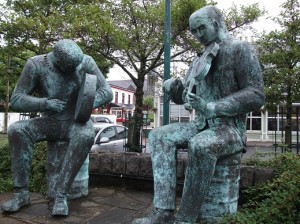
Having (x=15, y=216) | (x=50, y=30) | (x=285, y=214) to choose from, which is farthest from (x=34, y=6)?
(x=285, y=214)

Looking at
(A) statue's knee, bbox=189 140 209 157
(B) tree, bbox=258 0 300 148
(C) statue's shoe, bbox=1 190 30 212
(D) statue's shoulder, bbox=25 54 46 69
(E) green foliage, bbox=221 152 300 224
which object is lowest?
(C) statue's shoe, bbox=1 190 30 212

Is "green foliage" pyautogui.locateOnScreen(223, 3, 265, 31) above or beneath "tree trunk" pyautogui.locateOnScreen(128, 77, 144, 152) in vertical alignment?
above

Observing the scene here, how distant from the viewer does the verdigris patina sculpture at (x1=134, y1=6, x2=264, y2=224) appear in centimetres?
246

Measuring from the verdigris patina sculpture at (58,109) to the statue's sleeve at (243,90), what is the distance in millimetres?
1208

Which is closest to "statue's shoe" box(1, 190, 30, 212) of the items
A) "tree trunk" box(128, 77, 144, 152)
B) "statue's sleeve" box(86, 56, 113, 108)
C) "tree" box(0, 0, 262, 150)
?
"statue's sleeve" box(86, 56, 113, 108)

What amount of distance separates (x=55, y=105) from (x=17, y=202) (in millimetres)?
948

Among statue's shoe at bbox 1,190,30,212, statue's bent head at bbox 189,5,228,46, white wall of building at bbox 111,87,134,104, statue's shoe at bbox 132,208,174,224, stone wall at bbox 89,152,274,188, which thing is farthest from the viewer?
white wall of building at bbox 111,87,134,104

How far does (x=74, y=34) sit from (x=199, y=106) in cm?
875

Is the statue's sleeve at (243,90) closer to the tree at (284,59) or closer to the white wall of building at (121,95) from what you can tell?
the tree at (284,59)

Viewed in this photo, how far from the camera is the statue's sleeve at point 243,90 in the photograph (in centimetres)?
261

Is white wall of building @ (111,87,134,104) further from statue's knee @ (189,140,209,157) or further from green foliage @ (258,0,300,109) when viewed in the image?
statue's knee @ (189,140,209,157)

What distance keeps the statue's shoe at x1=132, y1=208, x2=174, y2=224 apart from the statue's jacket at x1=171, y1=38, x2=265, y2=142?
79cm

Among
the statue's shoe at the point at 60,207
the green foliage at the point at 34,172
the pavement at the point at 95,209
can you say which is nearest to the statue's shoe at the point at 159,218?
the pavement at the point at 95,209

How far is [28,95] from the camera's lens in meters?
3.41
